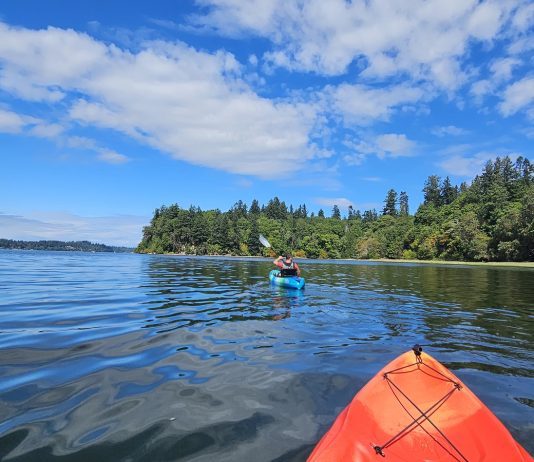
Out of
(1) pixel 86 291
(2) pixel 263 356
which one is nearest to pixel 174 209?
(1) pixel 86 291

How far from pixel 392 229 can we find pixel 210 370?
147m

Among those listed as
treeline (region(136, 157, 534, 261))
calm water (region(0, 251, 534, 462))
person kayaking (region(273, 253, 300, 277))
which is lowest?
calm water (region(0, 251, 534, 462))

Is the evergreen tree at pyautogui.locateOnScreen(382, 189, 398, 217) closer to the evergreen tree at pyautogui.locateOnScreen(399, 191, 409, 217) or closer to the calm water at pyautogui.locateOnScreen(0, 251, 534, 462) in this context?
the evergreen tree at pyautogui.locateOnScreen(399, 191, 409, 217)

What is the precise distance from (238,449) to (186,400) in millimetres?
1731

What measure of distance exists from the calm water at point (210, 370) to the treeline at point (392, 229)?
8609 centimetres

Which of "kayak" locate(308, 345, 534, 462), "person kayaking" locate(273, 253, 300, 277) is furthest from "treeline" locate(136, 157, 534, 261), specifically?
"kayak" locate(308, 345, 534, 462)

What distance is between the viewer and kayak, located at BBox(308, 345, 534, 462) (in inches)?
165

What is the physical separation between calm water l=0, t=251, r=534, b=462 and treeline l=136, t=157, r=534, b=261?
86.1m

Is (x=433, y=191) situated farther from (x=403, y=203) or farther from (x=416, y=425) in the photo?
(x=416, y=425)

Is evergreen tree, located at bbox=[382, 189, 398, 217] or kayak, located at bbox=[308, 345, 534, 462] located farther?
evergreen tree, located at bbox=[382, 189, 398, 217]

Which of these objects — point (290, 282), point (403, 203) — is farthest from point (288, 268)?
point (403, 203)

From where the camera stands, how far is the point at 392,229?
5753 inches

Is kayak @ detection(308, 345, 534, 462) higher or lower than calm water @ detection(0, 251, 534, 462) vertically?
higher

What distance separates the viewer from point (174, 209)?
175 m
